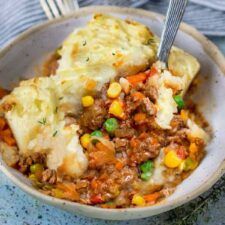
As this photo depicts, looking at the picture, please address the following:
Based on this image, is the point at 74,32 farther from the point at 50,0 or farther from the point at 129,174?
the point at 129,174

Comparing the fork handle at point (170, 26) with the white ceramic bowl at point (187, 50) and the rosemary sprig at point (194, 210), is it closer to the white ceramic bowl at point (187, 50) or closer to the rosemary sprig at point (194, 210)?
the white ceramic bowl at point (187, 50)

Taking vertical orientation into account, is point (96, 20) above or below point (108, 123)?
above

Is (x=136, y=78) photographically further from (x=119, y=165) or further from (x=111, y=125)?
(x=119, y=165)

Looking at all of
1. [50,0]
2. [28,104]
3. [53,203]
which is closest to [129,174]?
[53,203]

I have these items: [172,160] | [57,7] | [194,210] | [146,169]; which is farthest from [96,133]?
[57,7]

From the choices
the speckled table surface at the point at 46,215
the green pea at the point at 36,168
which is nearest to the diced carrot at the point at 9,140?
the green pea at the point at 36,168

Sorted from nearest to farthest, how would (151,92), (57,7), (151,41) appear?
(151,92), (151,41), (57,7)
